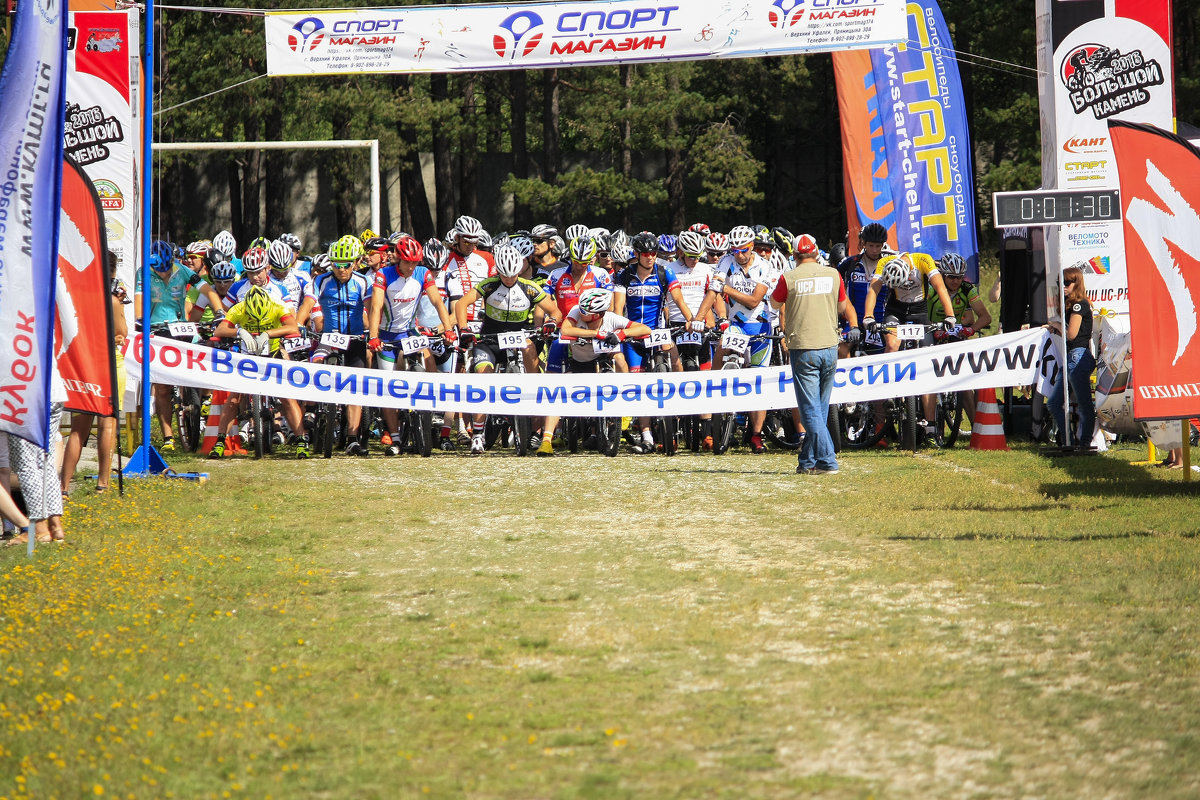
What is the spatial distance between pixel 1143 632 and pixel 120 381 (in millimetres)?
9427

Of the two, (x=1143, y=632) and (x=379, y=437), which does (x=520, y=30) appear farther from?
(x=1143, y=632)

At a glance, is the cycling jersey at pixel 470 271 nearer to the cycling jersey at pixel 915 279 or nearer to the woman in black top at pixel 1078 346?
the cycling jersey at pixel 915 279

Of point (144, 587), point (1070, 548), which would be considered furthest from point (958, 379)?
point (144, 587)

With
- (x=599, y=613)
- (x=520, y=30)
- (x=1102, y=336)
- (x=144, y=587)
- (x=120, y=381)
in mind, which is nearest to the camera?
(x=599, y=613)

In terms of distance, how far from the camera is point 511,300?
15445 mm

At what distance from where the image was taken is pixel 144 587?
7934 millimetres

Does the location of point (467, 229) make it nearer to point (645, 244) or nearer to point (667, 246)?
point (645, 244)

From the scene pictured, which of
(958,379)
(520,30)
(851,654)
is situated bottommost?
(851,654)

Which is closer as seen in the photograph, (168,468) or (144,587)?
(144,587)

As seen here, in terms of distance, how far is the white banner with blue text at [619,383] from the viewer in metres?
14.7

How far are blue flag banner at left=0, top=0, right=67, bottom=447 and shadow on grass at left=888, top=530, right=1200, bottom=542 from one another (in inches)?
216

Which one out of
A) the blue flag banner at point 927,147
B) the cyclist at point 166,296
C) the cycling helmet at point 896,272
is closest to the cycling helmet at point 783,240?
the blue flag banner at point 927,147

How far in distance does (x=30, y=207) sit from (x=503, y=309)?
7527mm

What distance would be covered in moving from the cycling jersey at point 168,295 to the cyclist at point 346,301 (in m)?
1.90
